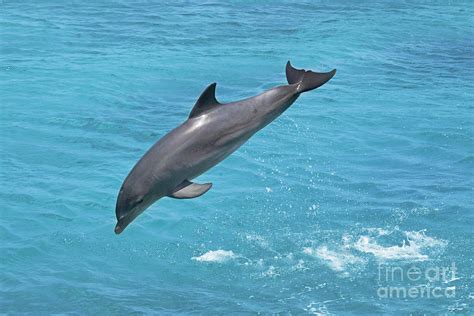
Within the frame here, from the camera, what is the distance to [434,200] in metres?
13.2

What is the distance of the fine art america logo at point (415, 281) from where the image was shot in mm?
10711

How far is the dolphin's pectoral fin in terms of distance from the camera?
5.19 m

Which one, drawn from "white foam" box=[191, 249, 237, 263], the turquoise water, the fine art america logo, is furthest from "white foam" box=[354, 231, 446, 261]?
"white foam" box=[191, 249, 237, 263]

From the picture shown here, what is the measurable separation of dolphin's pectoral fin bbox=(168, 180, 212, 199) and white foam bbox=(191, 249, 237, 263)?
246 inches

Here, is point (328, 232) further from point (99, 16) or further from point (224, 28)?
point (99, 16)

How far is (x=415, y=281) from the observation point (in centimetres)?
1100

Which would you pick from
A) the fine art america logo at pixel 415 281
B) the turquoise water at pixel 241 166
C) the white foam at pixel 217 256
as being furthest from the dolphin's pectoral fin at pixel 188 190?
the white foam at pixel 217 256

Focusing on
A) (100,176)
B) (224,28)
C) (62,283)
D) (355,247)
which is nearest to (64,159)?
(100,176)

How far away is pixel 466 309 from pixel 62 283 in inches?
181

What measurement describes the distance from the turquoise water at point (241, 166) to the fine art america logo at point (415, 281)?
0.04 metres

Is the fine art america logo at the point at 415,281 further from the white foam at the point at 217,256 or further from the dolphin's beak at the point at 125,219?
the dolphin's beak at the point at 125,219

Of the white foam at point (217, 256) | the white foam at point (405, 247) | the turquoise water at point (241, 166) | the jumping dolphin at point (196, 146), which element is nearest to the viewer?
the jumping dolphin at point (196, 146)

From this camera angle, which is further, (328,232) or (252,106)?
(328,232)

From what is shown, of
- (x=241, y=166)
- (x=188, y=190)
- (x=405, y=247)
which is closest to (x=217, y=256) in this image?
(x=405, y=247)
